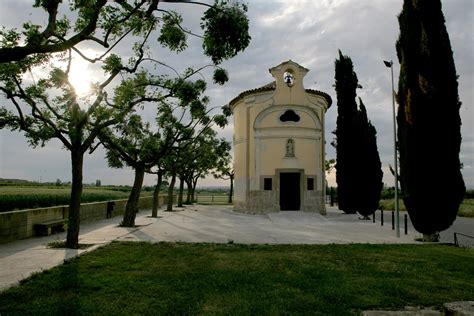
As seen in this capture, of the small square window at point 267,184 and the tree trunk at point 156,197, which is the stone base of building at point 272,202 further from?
the tree trunk at point 156,197

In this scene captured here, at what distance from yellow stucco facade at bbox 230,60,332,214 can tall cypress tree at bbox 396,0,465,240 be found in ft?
40.8

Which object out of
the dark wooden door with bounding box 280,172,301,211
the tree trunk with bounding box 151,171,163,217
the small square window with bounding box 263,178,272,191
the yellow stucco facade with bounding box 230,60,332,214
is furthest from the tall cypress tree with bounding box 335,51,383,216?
the tree trunk with bounding box 151,171,163,217

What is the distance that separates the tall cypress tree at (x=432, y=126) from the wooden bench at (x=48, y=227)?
1516 cm

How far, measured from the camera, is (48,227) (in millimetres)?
15016

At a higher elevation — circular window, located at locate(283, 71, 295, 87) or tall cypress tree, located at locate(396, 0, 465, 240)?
circular window, located at locate(283, 71, 295, 87)

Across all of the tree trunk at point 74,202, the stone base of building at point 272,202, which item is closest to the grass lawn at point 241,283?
the tree trunk at point 74,202

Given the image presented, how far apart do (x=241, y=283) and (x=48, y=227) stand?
435 inches

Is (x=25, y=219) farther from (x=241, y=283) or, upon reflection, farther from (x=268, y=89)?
(x=268, y=89)

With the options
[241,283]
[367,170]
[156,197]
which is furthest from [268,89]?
[241,283]

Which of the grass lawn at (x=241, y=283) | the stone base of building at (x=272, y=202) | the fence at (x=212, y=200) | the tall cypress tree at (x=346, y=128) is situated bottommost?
the fence at (x=212, y=200)

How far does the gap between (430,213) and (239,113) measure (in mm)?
18502

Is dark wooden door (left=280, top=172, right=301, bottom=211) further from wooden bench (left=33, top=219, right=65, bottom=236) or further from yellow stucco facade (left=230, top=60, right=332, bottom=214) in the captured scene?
wooden bench (left=33, top=219, right=65, bottom=236)

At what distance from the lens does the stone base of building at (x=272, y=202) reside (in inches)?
1054

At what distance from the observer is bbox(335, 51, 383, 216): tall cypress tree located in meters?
25.2
